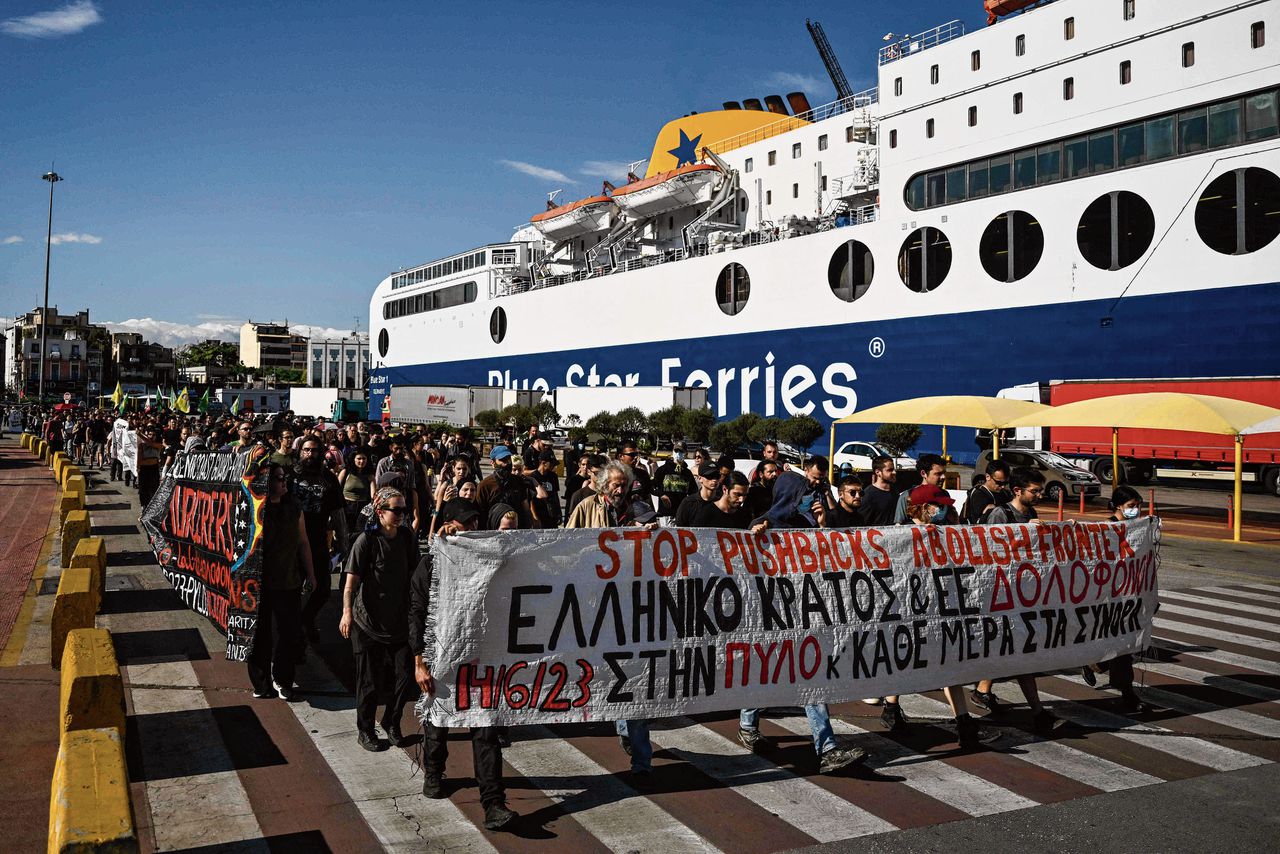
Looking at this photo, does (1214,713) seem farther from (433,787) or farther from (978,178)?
(978,178)

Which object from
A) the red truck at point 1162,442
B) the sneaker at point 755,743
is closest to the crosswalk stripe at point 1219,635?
the sneaker at point 755,743

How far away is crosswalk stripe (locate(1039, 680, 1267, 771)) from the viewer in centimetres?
655

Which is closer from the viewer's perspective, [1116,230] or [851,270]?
[1116,230]

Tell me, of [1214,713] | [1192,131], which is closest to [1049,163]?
[1192,131]

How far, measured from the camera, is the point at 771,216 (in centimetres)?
4828

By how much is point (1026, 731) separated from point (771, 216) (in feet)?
142

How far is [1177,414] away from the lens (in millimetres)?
17734

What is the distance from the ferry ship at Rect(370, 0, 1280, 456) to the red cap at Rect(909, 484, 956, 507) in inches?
962

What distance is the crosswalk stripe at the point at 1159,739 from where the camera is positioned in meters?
6.55

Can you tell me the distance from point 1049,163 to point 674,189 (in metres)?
22.3

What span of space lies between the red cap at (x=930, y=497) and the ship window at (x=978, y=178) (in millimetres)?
29736

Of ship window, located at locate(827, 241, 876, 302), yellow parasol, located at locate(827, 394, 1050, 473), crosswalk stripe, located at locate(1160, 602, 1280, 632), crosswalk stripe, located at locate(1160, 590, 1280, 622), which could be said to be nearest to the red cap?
crosswalk stripe, located at locate(1160, 602, 1280, 632)

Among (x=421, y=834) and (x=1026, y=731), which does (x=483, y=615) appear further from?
(x=1026, y=731)

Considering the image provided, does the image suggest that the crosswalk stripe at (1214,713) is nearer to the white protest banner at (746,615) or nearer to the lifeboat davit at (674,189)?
the white protest banner at (746,615)
